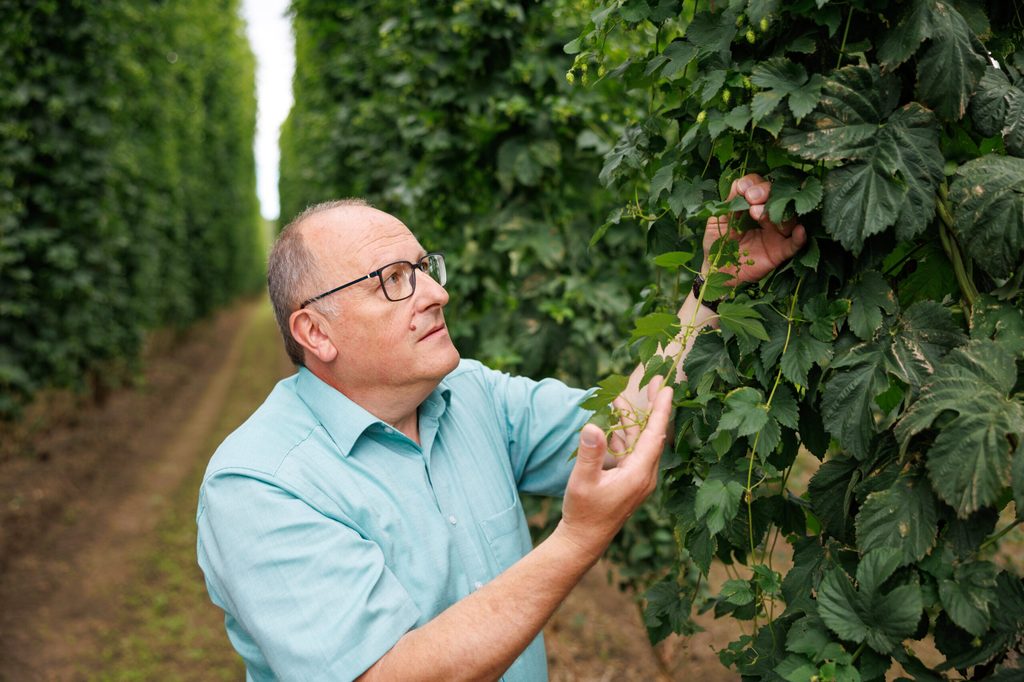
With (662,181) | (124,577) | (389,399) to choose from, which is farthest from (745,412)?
(124,577)

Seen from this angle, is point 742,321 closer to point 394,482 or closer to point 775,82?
point 775,82

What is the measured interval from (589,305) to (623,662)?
7.58 ft

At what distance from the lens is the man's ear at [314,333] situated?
195cm

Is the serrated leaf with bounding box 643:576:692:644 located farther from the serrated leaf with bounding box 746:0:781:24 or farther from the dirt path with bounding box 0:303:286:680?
the dirt path with bounding box 0:303:286:680

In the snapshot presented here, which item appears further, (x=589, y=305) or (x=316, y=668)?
(x=589, y=305)

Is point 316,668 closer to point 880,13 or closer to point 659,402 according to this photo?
point 659,402

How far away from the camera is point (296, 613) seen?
1521 mm

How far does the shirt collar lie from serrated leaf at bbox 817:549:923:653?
3.35 feet

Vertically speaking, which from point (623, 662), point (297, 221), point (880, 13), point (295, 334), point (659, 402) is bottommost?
point (623, 662)

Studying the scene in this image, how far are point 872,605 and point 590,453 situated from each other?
1.61 ft

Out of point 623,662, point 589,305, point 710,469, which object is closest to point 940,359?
point 710,469

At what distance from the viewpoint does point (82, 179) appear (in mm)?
6590

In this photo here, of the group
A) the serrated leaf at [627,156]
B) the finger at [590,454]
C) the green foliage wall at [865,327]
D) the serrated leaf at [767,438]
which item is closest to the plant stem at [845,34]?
the green foliage wall at [865,327]

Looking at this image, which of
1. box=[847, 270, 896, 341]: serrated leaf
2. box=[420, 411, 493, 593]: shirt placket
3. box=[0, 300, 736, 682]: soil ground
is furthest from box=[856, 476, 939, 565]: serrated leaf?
box=[0, 300, 736, 682]: soil ground
